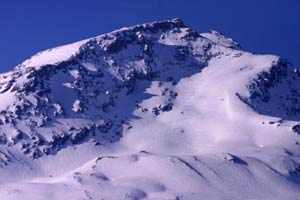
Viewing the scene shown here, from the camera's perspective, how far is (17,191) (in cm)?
19325

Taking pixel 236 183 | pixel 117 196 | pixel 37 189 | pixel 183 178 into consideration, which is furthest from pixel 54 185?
pixel 236 183

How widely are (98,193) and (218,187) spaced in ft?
90.8

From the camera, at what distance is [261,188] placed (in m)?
198

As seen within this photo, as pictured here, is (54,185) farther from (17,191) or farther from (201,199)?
(201,199)

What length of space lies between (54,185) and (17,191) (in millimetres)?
8601

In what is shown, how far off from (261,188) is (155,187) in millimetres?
24549

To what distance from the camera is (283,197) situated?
637 feet

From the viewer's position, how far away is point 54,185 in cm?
19638

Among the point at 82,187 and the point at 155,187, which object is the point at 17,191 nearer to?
the point at 82,187

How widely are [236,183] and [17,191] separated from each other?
50172mm

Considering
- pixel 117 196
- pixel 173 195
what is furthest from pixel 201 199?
pixel 117 196

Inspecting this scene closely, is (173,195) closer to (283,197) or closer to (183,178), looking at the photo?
(183,178)

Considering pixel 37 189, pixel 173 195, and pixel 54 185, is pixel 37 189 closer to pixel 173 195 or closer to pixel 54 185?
pixel 54 185

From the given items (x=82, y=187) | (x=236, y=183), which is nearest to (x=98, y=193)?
(x=82, y=187)
